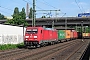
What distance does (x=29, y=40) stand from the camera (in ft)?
109

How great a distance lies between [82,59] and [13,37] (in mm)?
25572

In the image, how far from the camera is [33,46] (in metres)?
34.0

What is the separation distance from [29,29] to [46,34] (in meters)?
5.00

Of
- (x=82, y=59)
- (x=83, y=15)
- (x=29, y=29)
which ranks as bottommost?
(x=82, y=59)

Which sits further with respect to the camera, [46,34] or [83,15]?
[83,15]

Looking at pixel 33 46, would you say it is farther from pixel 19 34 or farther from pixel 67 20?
pixel 67 20

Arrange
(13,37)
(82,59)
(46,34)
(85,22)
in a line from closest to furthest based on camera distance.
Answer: (82,59)
(46,34)
(13,37)
(85,22)

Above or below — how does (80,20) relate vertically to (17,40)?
above

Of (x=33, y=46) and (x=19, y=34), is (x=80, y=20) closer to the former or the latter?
(x=19, y=34)

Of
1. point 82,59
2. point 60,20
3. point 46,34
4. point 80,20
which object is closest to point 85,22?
point 80,20

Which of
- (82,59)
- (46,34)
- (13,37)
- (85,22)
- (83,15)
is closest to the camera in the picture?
(82,59)

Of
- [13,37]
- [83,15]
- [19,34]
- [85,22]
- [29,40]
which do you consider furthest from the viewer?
[85,22]

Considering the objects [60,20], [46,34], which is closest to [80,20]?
[60,20]

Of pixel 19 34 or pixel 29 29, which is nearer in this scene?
pixel 29 29
